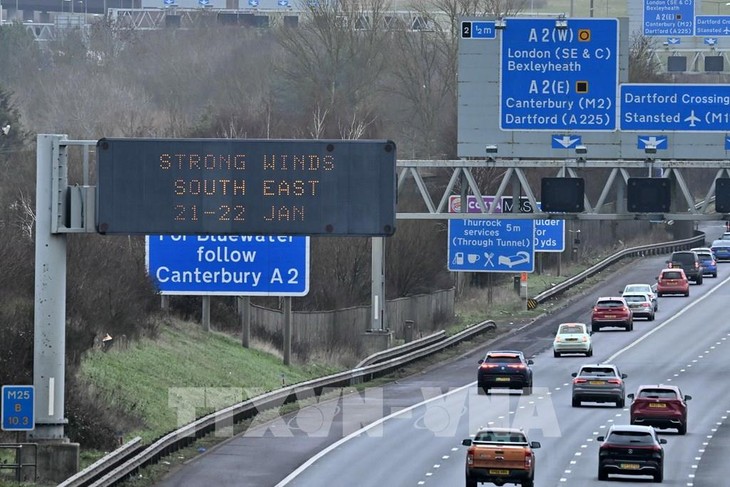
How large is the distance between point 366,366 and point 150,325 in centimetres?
775

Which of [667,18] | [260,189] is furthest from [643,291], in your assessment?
[260,189]

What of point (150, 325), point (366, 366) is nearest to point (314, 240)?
point (366, 366)

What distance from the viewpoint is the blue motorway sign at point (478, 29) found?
42.2 meters

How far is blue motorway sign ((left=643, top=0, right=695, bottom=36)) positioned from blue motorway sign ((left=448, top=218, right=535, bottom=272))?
4778 cm

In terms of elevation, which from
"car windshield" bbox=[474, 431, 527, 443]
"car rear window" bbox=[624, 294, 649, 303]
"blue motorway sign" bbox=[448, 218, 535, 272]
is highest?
"blue motorway sign" bbox=[448, 218, 535, 272]

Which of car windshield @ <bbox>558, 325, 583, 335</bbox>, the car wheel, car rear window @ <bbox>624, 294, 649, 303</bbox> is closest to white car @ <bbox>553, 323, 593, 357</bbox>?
car windshield @ <bbox>558, 325, 583, 335</bbox>

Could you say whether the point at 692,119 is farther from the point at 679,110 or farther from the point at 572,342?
the point at 572,342

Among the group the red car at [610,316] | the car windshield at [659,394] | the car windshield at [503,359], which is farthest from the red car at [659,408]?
the red car at [610,316]

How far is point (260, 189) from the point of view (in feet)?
98.3

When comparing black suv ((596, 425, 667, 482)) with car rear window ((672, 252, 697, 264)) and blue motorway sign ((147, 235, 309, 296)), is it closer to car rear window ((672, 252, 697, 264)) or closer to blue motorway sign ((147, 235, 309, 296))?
blue motorway sign ((147, 235, 309, 296))

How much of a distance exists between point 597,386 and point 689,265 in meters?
44.3

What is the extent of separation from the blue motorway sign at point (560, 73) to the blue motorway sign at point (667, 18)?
6963cm

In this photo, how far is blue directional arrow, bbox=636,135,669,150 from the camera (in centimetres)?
4241

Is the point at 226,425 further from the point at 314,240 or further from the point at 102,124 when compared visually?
the point at 102,124
